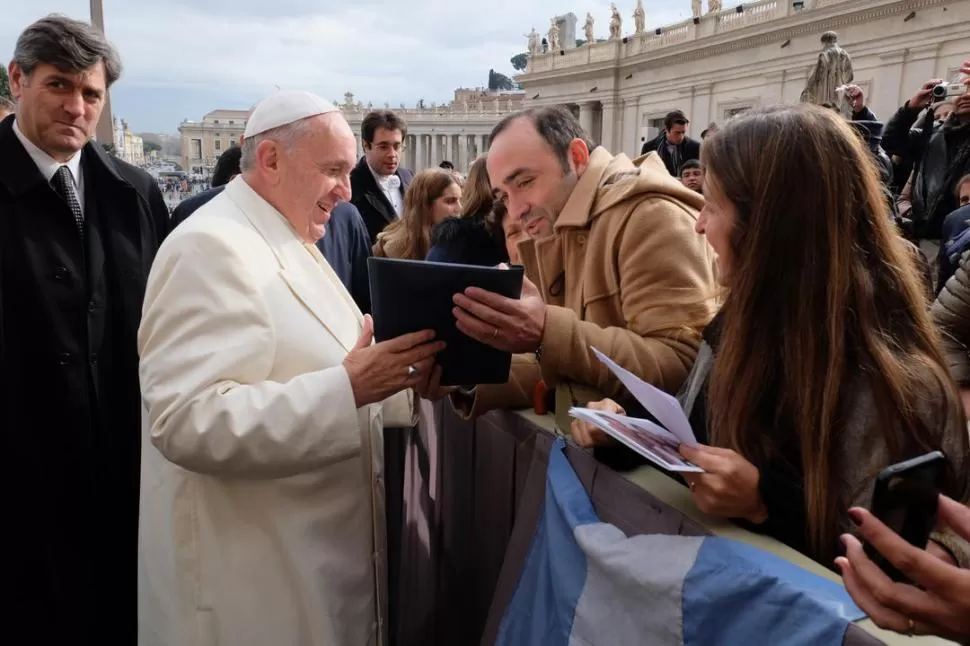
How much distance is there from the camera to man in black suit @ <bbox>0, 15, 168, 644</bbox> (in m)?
2.31

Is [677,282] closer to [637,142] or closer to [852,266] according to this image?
[852,266]

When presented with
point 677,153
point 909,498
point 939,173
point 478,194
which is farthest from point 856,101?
point 909,498

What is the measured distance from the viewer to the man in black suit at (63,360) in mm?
2311

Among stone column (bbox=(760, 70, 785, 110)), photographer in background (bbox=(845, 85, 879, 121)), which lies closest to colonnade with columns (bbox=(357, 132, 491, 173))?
stone column (bbox=(760, 70, 785, 110))

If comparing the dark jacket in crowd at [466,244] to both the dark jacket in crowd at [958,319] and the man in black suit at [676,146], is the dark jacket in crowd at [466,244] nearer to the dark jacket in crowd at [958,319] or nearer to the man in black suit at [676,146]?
the dark jacket in crowd at [958,319]

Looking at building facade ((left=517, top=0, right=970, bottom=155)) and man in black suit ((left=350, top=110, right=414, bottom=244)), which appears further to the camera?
building facade ((left=517, top=0, right=970, bottom=155))

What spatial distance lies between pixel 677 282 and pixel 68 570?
7.29 ft

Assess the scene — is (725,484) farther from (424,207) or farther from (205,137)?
(205,137)

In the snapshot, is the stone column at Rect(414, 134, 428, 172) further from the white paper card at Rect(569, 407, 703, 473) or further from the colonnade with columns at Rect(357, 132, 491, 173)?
the white paper card at Rect(569, 407, 703, 473)

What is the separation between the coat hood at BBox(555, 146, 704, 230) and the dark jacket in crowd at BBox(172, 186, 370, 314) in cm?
170

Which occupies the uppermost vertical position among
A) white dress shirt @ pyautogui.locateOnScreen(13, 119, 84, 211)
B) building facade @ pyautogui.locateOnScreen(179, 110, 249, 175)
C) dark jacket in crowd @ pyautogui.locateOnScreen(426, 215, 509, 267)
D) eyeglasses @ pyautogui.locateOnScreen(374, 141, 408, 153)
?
building facade @ pyautogui.locateOnScreen(179, 110, 249, 175)

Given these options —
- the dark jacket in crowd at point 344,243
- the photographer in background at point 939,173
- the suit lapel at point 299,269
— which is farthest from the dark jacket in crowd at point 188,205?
the photographer in background at point 939,173

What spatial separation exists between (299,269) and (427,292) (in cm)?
46

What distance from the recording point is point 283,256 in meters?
1.96
